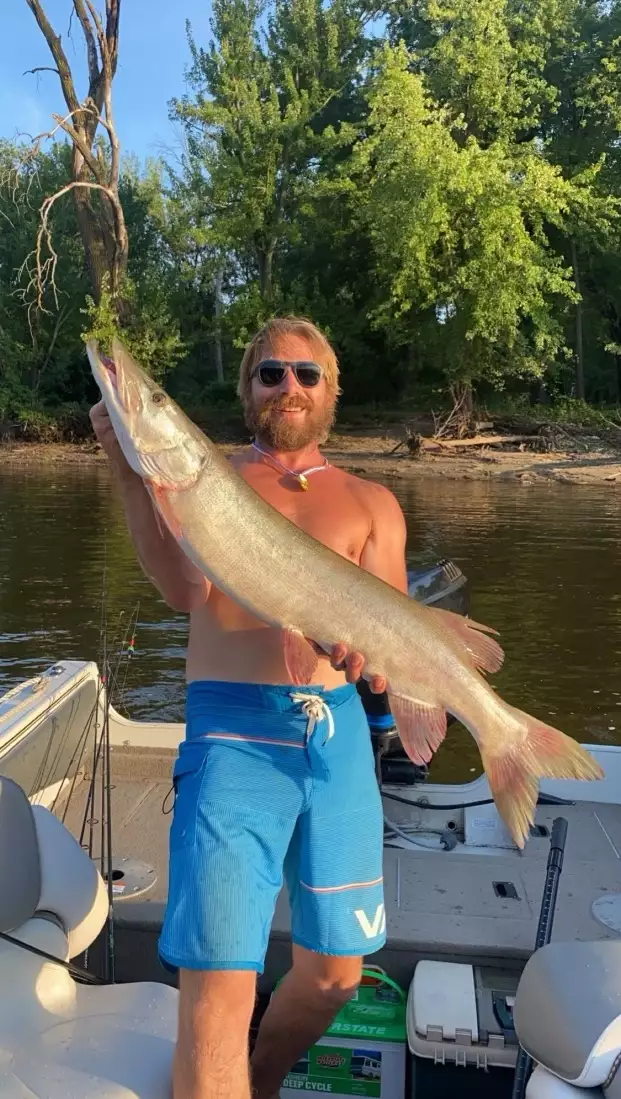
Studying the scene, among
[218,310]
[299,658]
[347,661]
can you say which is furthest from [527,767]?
[218,310]

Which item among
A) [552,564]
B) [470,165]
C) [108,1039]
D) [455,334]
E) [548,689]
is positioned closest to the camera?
[108,1039]

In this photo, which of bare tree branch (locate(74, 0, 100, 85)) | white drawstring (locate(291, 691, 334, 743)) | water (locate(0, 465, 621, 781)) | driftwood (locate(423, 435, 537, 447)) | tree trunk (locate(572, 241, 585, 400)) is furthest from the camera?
tree trunk (locate(572, 241, 585, 400))

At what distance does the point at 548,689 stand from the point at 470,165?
75.6 feet

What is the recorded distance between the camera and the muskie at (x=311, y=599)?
2.47 m

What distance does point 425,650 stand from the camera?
2596 millimetres

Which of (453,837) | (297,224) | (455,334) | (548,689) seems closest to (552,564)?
(548,689)

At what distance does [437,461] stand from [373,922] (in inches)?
1019

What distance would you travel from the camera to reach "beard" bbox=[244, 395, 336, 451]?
280 centimetres

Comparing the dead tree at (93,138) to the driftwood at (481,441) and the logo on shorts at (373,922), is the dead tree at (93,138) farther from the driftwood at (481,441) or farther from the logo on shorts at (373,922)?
the logo on shorts at (373,922)

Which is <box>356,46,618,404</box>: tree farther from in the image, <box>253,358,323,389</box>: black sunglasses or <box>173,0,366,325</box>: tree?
<box>253,358,323,389</box>: black sunglasses

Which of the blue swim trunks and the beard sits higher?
the beard

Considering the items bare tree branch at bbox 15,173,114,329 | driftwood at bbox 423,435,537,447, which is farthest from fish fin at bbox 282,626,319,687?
driftwood at bbox 423,435,537,447

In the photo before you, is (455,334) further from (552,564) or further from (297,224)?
(552,564)

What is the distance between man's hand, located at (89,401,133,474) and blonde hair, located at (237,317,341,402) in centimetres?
55
